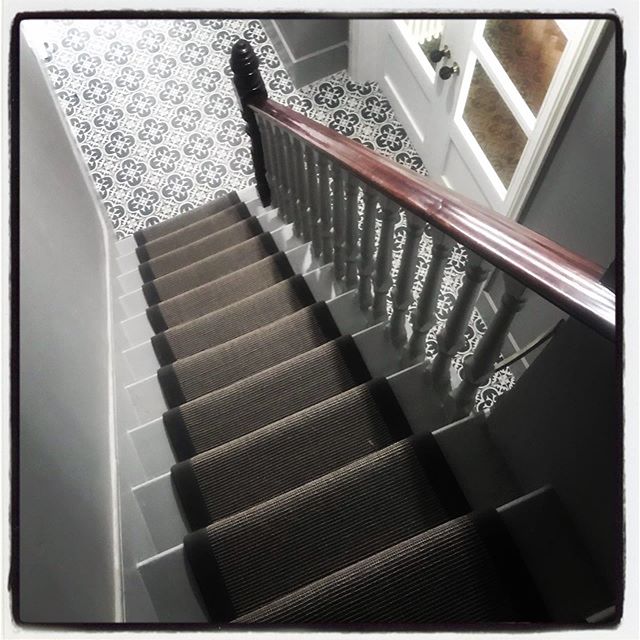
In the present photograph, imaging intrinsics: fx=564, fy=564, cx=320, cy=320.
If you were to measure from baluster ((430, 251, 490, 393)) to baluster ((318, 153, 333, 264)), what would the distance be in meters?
0.60

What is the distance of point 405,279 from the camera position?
1.45 metres

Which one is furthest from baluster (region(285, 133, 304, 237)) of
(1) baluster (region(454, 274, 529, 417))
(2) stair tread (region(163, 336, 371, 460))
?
(1) baluster (region(454, 274, 529, 417))

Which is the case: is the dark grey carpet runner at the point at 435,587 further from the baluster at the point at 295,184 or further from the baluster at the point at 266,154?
the baluster at the point at 266,154

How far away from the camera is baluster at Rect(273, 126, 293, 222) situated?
2.13 m

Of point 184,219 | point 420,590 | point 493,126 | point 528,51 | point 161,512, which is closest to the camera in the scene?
point 420,590

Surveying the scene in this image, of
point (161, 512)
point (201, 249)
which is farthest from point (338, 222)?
point (201, 249)

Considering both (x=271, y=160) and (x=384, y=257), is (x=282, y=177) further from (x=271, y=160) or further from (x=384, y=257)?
(x=384, y=257)

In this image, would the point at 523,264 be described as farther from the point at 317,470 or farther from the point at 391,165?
the point at 317,470

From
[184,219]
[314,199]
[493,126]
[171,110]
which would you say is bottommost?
[314,199]

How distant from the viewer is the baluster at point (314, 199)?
176 centimetres

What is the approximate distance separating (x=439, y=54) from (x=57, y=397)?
2294 millimetres

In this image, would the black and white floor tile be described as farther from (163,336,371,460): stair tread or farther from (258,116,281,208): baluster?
(163,336,371,460): stair tread

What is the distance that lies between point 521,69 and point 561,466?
1753 millimetres

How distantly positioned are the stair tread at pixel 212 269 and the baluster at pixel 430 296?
121 centimetres
